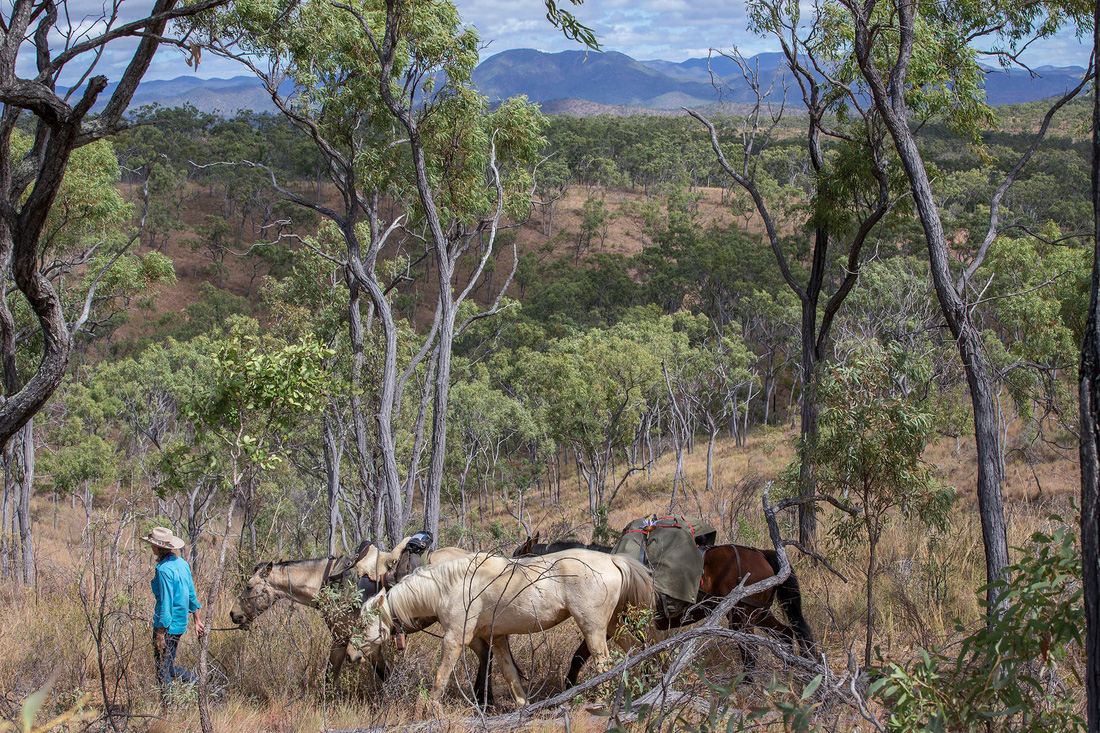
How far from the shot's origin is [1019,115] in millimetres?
78812

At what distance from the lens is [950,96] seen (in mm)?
8719

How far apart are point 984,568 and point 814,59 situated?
6.00 metres

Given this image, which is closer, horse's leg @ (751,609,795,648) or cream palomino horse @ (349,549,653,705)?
cream palomino horse @ (349,549,653,705)

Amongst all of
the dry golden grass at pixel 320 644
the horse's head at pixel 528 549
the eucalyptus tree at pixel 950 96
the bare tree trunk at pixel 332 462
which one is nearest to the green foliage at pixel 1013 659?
the dry golden grass at pixel 320 644

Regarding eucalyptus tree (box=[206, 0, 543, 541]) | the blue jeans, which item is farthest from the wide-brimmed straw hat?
eucalyptus tree (box=[206, 0, 543, 541])

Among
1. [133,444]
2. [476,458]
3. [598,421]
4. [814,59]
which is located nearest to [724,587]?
[814,59]

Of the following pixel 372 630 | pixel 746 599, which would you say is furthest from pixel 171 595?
pixel 746 599

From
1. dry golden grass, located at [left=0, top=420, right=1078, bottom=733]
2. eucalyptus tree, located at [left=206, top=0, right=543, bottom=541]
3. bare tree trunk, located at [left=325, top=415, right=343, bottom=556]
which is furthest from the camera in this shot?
bare tree trunk, located at [left=325, top=415, right=343, bottom=556]

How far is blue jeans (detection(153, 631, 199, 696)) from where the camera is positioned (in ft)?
18.1

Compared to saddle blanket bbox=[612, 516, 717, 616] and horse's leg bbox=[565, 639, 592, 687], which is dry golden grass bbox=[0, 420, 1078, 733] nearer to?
horse's leg bbox=[565, 639, 592, 687]

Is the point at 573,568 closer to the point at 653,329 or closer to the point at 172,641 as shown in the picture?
the point at 172,641

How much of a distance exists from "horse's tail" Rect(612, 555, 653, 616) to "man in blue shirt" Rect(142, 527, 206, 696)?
126 inches

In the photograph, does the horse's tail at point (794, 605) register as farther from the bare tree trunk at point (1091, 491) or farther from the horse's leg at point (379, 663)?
the bare tree trunk at point (1091, 491)

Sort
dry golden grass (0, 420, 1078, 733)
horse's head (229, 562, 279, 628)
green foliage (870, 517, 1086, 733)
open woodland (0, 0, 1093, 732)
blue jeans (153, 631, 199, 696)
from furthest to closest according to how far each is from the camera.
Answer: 1. horse's head (229, 562, 279, 628)
2. blue jeans (153, 631, 199, 696)
3. dry golden grass (0, 420, 1078, 733)
4. open woodland (0, 0, 1093, 732)
5. green foliage (870, 517, 1086, 733)
